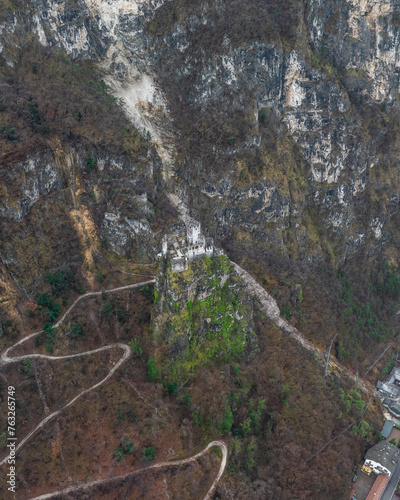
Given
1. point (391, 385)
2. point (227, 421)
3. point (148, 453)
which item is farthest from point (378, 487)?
point (148, 453)

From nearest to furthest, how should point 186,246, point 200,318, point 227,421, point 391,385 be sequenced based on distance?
point 227,421, point 186,246, point 200,318, point 391,385

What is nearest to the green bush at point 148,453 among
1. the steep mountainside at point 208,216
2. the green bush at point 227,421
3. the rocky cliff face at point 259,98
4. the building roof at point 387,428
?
the steep mountainside at point 208,216

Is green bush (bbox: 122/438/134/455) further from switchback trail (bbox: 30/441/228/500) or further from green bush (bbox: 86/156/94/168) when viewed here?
green bush (bbox: 86/156/94/168)

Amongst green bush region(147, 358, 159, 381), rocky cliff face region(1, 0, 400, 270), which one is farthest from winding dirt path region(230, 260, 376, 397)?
green bush region(147, 358, 159, 381)

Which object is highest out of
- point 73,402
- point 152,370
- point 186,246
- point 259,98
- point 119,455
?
point 259,98

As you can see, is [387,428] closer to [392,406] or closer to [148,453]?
[392,406]
